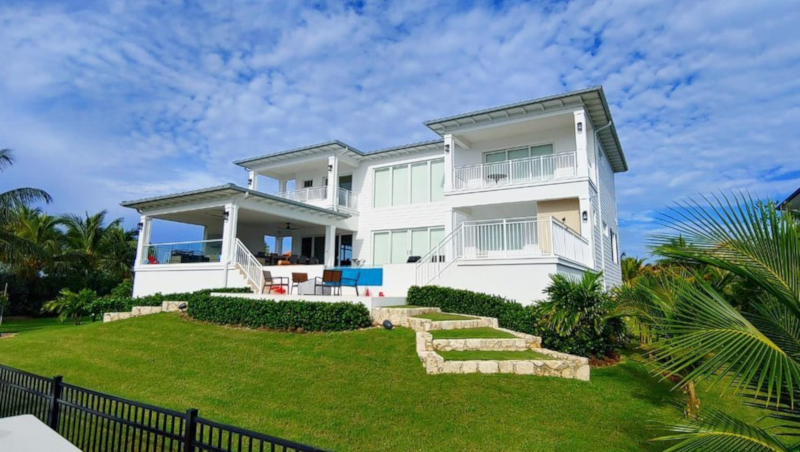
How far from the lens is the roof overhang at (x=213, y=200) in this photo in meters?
17.0

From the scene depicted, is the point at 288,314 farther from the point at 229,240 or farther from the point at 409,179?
the point at 409,179

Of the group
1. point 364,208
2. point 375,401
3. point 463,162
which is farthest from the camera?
point 364,208

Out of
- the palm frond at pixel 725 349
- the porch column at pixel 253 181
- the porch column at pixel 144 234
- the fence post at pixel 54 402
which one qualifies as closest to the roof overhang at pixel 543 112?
the porch column at pixel 253 181

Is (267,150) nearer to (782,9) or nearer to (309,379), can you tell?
(309,379)

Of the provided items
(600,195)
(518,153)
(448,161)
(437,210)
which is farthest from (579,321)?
(437,210)

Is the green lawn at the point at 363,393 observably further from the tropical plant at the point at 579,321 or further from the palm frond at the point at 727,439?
the palm frond at the point at 727,439

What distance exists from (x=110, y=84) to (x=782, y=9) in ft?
49.7

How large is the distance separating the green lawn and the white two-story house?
435 cm

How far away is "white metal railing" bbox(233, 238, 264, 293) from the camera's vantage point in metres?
16.3

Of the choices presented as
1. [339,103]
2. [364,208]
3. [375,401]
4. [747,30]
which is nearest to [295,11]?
[339,103]

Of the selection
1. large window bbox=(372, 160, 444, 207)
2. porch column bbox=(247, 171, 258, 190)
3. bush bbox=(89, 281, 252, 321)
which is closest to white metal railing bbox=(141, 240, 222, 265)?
bush bbox=(89, 281, 252, 321)

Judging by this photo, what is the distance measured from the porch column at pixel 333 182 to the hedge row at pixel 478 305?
8914 mm

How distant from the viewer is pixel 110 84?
1173 cm

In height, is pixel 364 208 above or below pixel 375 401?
above
